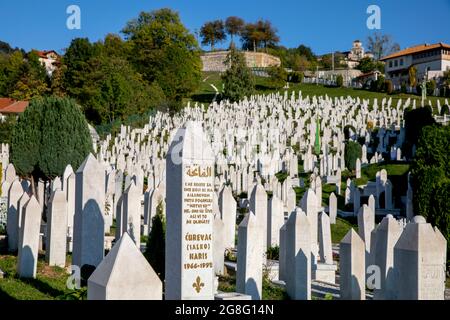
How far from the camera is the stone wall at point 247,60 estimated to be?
11938 centimetres

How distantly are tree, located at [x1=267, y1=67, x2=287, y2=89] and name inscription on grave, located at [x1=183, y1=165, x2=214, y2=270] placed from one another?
77396 millimetres

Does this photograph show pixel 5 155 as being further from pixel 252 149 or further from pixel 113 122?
pixel 113 122

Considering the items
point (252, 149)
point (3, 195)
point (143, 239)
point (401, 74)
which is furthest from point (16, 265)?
point (401, 74)

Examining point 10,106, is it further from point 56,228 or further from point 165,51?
point 56,228

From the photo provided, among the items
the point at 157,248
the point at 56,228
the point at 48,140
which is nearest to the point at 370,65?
the point at 48,140

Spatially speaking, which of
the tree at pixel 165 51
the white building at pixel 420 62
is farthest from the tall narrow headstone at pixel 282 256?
the white building at pixel 420 62

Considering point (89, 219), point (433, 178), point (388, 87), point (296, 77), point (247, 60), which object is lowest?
point (89, 219)

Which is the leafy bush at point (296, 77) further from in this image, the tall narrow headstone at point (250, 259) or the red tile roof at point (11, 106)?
the tall narrow headstone at point (250, 259)

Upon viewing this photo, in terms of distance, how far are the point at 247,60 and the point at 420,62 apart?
3883cm

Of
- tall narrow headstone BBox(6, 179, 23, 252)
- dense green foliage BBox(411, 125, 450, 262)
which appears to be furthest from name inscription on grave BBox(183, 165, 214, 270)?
dense green foliage BBox(411, 125, 450, 262)

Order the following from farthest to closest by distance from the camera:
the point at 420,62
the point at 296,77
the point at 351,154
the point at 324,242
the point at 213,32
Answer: the point at 213,32 → the point at 296,77 → the point at 420,62 → the point at 351,154 → the point at 324,242

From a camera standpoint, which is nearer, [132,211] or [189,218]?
[189,218]

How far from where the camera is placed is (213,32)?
109688mm

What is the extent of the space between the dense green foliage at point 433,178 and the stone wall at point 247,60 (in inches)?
3934
